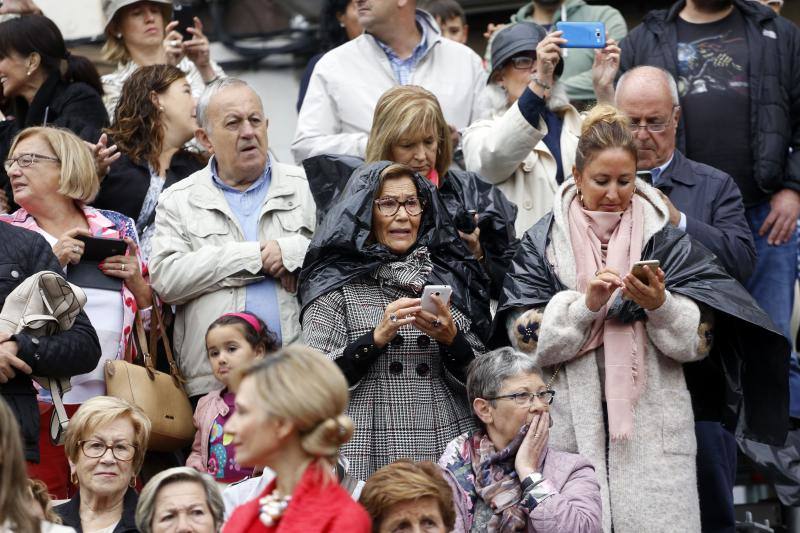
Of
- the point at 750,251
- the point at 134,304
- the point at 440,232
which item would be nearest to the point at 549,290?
the point at 440,232

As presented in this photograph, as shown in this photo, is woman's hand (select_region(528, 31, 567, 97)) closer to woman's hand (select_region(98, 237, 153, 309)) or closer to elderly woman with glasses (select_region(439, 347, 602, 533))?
elderly woman with glasses (select_region(439, 347, 602, 533))

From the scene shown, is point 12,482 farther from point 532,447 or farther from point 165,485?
point 532,447

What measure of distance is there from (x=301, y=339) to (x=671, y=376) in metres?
1.75

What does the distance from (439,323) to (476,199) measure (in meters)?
1.05

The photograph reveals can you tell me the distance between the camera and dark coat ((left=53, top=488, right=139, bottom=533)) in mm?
6035

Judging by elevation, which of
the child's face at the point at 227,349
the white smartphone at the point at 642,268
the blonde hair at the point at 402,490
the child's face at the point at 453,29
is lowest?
the blonde hair at the point at 402,490

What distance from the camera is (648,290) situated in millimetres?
5875

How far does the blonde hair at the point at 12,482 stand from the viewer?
4551mm

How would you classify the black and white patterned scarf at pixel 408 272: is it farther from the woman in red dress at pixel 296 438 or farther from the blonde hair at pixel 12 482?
the blonde hair at pixel 12 482

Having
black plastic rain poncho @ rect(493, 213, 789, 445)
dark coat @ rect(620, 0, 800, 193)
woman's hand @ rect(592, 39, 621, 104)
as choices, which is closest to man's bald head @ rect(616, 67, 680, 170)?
woman's hand @ rect(592, 39, 621, 104)

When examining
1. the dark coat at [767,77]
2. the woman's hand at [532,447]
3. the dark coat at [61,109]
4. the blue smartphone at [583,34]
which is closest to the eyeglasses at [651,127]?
the blue smartphone at [583,34]

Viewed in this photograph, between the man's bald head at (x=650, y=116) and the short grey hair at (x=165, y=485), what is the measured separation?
8.65 feet

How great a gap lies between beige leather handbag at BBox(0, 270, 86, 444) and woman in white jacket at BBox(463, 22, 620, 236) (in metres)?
2.22

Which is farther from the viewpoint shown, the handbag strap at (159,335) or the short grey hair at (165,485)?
the handbag strap at (159,335)
